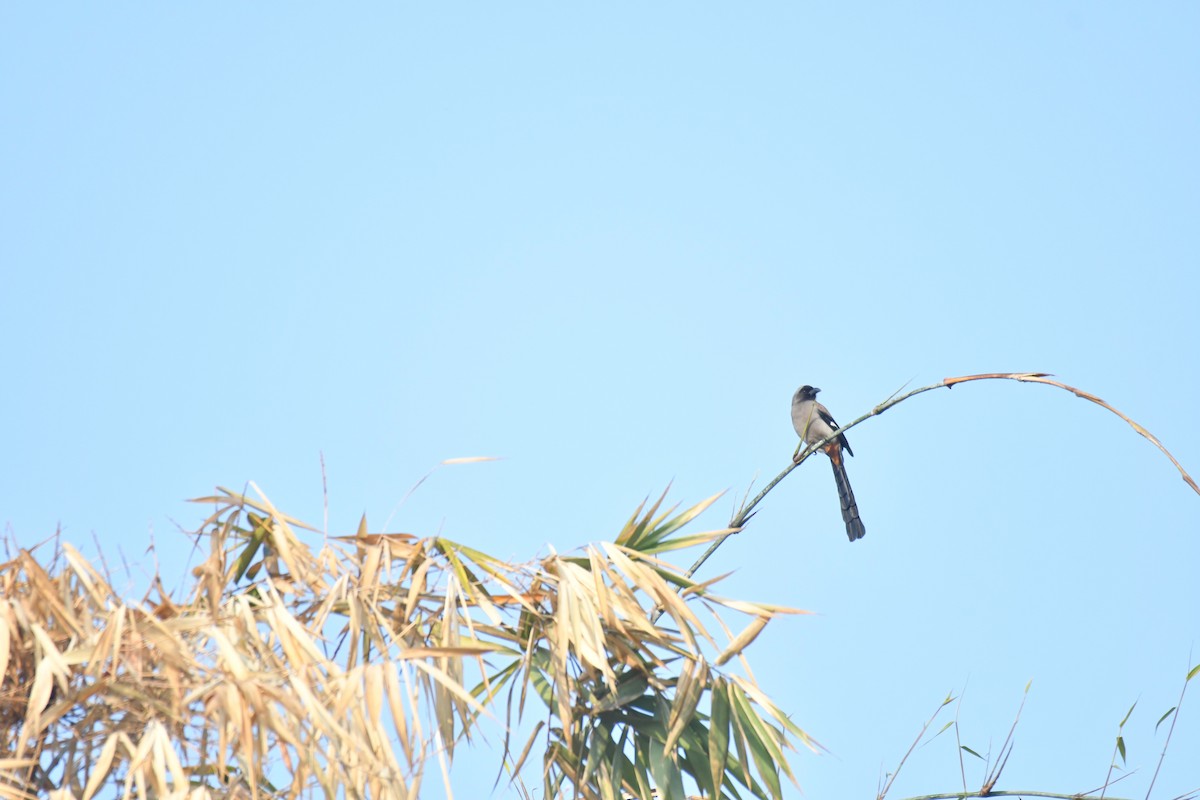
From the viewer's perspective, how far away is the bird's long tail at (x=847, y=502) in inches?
325

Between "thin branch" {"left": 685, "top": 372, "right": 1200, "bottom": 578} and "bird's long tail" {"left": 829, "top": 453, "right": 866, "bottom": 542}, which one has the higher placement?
"bird's long tail" {"left": 829, "top": 453, "right": 866, "bottom": 542}

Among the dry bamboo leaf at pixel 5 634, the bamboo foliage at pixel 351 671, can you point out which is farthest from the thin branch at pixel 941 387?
the dry bamboo leaf at pixel 5 634

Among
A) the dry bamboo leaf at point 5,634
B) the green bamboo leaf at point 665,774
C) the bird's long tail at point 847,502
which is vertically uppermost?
the bird's long tail at point 847,502

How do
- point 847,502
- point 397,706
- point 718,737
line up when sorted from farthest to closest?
point 847,502 → point 718,737 → point 397,706

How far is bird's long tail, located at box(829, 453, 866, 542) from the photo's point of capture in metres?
8.26

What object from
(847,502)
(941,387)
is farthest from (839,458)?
(941,387)

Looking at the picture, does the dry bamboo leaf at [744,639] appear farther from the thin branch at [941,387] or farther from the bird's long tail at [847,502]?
the bird's long tail at [847,502]

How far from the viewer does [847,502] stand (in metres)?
8.40

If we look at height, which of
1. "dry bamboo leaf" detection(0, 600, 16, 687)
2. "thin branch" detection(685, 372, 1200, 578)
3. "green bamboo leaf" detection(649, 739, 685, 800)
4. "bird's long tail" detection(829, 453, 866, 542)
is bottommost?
"green bamboo leaf" detection(649, 739, 685, 800)

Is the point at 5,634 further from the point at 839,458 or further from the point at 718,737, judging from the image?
the point at 839,458

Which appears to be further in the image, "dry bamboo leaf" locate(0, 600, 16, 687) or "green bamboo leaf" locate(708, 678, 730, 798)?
"green bamboo leaf" locate(708, 678, 730, 798)

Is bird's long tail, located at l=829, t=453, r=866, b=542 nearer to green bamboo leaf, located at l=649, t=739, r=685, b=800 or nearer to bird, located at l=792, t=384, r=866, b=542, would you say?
bird, located at l=792, t=384, r=866, b=542

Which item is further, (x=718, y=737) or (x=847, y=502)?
(x=847, y=502)

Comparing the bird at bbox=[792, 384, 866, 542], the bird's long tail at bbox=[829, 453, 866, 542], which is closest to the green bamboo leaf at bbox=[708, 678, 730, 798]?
the bird at bbox=[792, 384, 866, 542]
